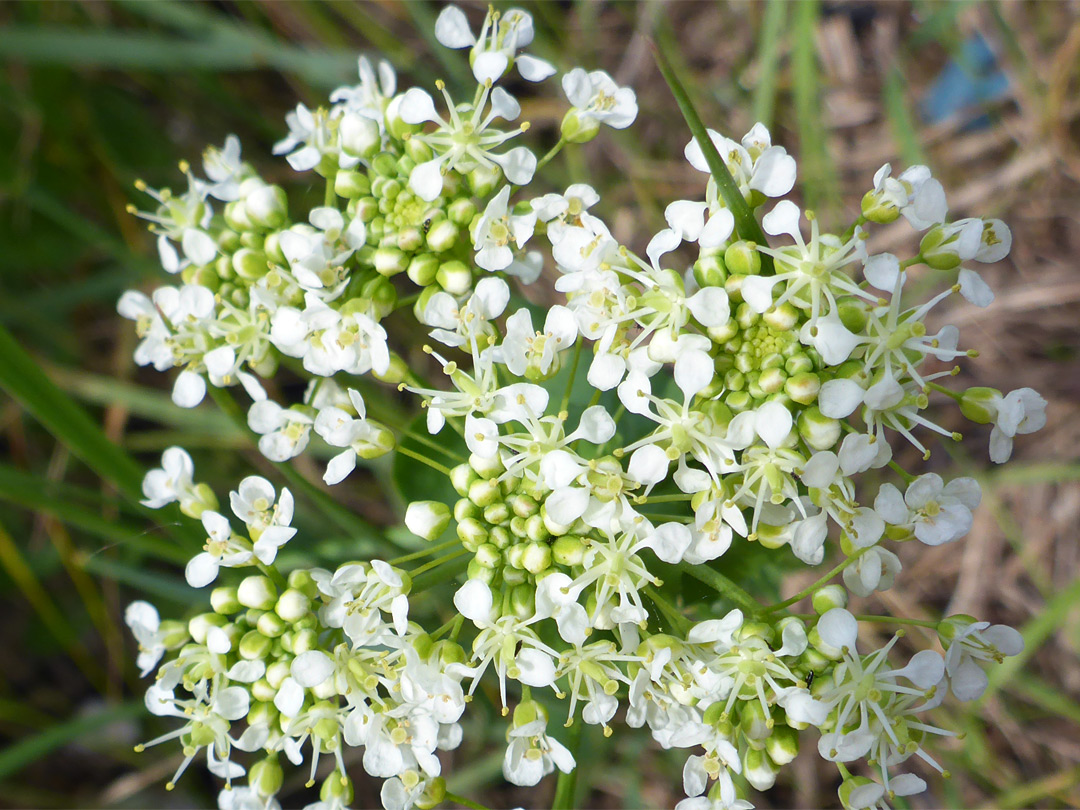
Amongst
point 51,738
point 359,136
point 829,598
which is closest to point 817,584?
point 829,598

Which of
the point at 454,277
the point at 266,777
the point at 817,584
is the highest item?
the point at 454,277

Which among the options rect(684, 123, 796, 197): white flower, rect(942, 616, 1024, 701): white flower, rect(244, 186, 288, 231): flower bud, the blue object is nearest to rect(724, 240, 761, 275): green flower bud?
rect(684, 123, 796, 197): white flower

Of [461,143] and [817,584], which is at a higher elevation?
[461,143]

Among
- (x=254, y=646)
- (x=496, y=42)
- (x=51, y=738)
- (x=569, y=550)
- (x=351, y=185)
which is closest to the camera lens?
(x=569, y=550)

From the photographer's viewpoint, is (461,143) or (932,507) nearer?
(932,507)

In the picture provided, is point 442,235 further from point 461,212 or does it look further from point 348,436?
point 348,436

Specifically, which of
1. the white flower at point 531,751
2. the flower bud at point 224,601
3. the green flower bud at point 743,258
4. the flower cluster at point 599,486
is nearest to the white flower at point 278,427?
the flower cluster at point 599,486

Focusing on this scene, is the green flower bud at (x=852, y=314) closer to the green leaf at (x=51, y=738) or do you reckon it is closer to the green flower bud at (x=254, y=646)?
the green flower bud at (x=254, y=646)
